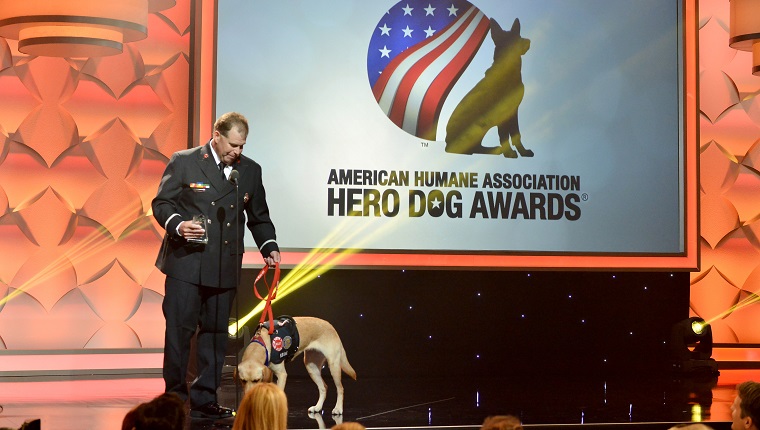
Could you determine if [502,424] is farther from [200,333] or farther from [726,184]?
[726,184]

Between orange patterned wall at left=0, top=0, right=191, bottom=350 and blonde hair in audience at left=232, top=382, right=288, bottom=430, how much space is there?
13.2ft

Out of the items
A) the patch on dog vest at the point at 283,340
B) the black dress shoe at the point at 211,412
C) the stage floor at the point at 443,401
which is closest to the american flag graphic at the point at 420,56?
the stage floor at the point at 443,401

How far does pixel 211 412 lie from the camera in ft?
14.5

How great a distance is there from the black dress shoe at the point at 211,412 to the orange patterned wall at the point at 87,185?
2048mm

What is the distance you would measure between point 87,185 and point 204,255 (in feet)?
7.24

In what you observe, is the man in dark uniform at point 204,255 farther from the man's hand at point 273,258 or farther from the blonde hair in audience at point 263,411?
the blonde hair in audience at point 263,411

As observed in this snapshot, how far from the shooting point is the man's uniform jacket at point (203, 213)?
4.44 m

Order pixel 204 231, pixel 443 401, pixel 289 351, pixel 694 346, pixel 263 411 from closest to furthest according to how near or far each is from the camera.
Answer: pixel 263 411, pixel 204 231, pixel 289 351, pixel 443 401, pixel 694 346

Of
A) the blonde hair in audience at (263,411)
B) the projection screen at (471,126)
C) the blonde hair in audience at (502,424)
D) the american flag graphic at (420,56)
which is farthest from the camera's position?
the american flag graphic at (420,56)

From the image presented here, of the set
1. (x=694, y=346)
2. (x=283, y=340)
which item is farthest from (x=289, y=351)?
(x=694, y=346)

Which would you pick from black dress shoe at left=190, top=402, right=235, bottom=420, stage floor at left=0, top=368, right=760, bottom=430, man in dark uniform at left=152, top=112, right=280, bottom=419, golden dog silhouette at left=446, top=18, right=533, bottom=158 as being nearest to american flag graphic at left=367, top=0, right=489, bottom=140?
golden dog silhouette at left=446, top=18, right=533, bottom=158

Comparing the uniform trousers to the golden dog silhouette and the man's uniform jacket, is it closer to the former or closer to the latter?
the man's uniform jacket

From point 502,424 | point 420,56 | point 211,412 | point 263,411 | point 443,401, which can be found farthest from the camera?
point 420,56

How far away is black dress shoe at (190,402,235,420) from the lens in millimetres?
4426
